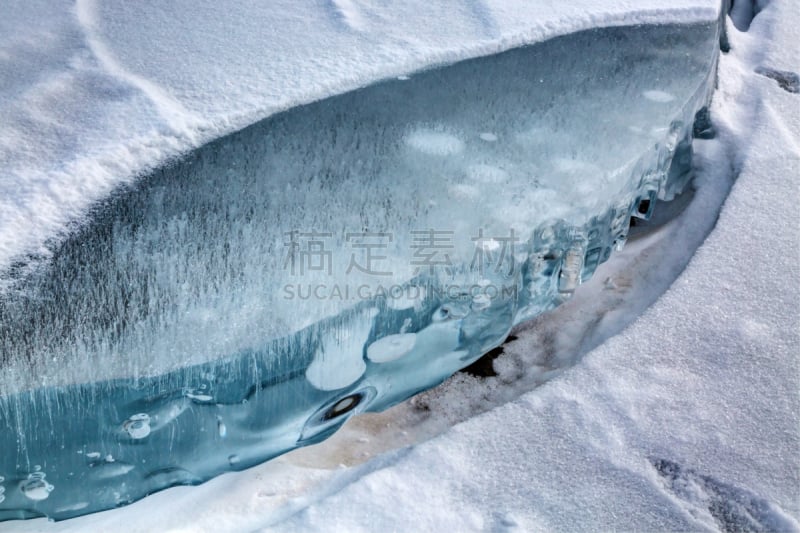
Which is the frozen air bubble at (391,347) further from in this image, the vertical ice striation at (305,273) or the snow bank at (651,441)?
the snow bank at (651,441)

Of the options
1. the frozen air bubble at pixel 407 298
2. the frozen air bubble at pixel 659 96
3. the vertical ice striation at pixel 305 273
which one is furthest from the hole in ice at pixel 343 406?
the frozen air bubble at pixel 659 96

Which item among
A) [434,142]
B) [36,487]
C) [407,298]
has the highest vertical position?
[434,142]

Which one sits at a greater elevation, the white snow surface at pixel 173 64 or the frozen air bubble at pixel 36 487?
the white snow surface at pixel 173 64

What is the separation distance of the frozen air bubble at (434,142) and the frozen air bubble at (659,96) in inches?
13.7

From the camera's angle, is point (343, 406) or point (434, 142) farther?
point (434, 142)

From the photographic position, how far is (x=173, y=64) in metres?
1.12

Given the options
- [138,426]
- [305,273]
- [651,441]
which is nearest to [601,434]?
[651,441]

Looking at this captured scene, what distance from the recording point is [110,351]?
0.82 meters

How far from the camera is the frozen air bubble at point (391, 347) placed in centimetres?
94

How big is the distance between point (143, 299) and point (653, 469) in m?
0.59

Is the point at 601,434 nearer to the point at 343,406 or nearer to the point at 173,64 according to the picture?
the point at 343,406

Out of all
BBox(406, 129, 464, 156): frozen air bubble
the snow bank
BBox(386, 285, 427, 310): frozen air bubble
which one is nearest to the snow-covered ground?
the snow bank

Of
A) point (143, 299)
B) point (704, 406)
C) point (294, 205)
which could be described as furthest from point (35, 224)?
point (704, 406)

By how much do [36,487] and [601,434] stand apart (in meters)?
0.62
